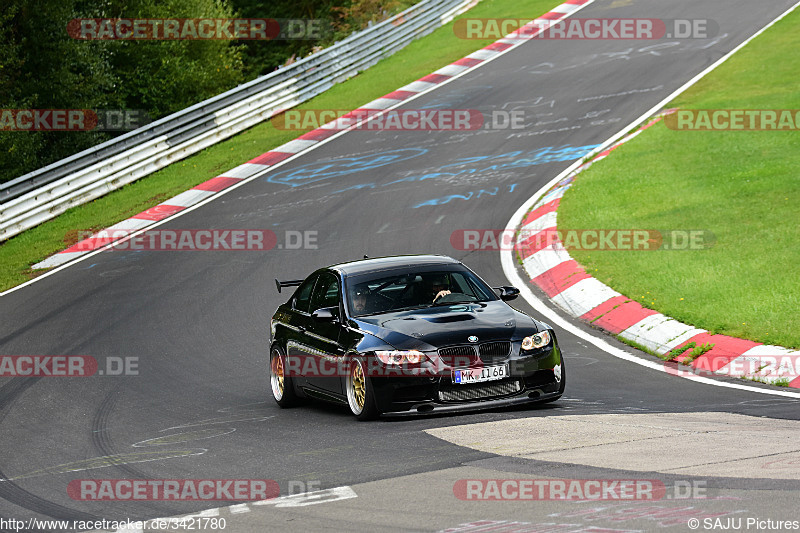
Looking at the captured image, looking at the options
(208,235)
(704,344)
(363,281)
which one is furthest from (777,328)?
(208,235)

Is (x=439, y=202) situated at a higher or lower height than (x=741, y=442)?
higher

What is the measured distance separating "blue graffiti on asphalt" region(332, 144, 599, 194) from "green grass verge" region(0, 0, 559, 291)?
469 centimetres

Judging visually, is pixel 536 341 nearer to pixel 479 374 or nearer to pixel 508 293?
pixel 479 374

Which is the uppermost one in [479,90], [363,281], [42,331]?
[479,90]

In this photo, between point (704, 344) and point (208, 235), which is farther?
point (208, 235)

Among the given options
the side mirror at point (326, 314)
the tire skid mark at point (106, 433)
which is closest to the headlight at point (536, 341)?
the side mirror at point (326, 314)

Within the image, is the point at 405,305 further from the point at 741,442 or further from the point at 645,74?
the point at 645,74

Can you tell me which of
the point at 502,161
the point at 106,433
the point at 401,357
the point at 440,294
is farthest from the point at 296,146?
the point at 401,357

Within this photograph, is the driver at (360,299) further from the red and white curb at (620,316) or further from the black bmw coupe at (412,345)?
the red and white curb at (620,316)

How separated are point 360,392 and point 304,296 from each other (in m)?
2.30

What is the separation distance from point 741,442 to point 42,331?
10893 millimetres

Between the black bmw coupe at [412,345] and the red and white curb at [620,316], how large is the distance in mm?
2274

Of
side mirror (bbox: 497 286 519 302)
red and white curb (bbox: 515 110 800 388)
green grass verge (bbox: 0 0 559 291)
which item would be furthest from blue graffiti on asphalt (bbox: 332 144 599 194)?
→ side mirror (bbox: 497 286 519 302)

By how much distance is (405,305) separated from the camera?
10.5 metres
